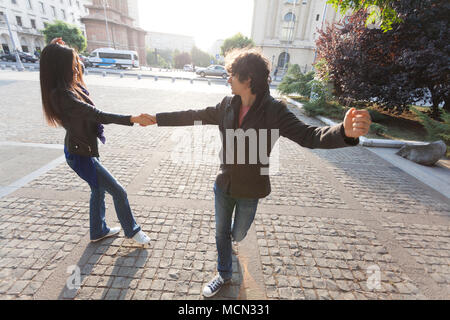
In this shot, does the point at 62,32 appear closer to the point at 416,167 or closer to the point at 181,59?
the point at 181,59

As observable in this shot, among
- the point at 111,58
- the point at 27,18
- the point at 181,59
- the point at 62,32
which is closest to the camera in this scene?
the point at 111,58

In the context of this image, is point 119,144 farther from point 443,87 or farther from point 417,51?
point 443,87

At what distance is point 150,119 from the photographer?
7.50ft

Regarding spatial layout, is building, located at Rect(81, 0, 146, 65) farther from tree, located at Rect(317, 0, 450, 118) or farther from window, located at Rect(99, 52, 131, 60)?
tree, located at Rect(317, 0, 450, 118)

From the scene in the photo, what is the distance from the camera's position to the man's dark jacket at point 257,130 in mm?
1681

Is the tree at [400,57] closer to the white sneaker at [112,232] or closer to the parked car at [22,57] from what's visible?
the white sneaker at [112,232]

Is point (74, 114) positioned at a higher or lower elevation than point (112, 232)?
higher

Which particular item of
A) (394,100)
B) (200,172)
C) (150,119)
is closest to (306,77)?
(394,100)

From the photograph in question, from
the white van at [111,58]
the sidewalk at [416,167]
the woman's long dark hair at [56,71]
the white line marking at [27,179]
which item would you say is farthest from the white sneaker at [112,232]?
the white van at [111,58]

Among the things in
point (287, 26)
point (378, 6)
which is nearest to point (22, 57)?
point (378, 6)

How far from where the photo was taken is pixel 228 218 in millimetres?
2072

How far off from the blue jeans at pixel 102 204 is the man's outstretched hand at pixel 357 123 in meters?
2.25

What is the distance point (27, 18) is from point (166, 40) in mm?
90281
